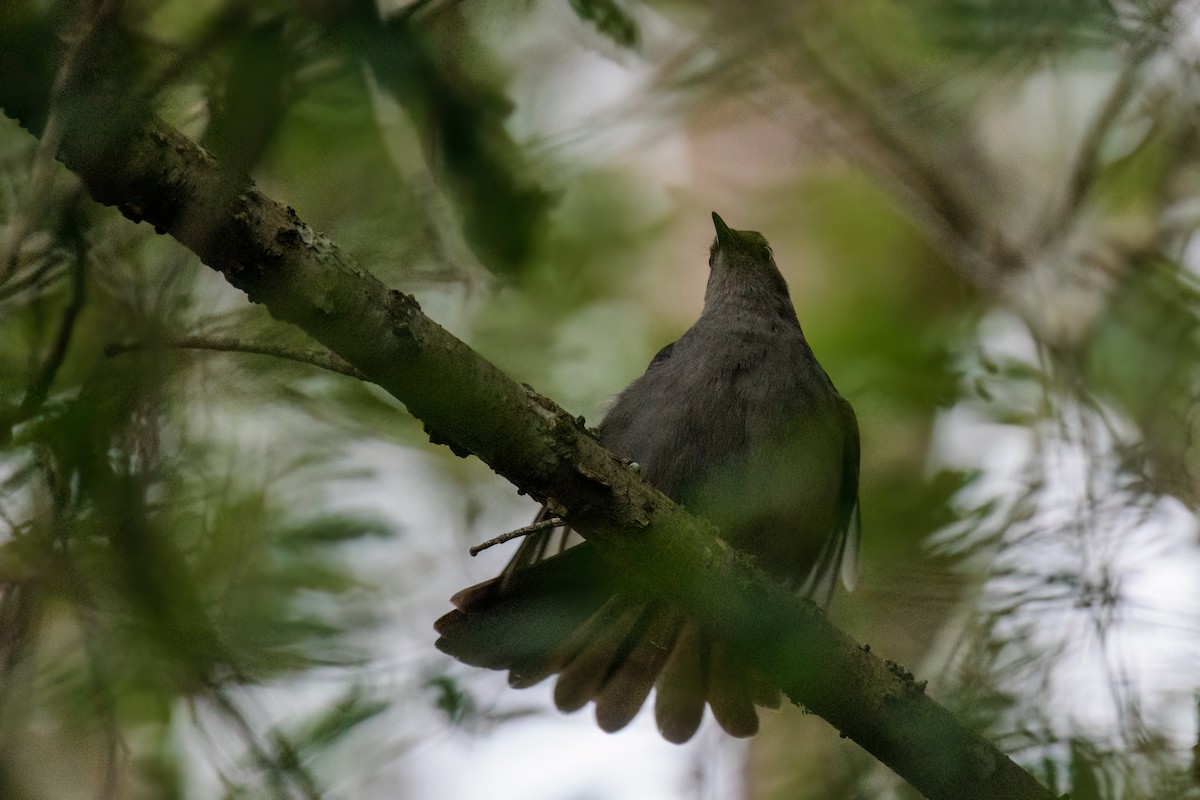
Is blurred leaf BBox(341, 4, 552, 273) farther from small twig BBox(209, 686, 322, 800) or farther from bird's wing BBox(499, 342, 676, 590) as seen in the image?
small twig BBox(209, 686, 322, 800)


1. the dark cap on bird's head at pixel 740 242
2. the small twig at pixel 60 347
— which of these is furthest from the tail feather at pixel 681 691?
the small twig at pixel 60 347

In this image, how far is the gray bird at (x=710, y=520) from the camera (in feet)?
16.1

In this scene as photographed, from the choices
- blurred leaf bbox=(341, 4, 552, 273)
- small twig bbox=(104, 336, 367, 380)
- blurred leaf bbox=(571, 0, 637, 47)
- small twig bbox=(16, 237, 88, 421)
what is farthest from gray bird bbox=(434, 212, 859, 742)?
small twig bbox=(16, 237, 88, 421)

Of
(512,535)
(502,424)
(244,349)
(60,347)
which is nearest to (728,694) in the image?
(512,535)

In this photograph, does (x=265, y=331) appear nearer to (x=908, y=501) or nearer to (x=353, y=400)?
(x=353, y=400)

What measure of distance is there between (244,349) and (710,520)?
2.21 m

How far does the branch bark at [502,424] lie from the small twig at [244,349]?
0.16 m

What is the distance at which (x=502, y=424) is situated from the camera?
3.67 meters

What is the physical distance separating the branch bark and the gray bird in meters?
0.79

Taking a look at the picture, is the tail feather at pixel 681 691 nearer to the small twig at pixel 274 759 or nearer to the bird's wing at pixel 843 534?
the bird's wing at pixel 843 534

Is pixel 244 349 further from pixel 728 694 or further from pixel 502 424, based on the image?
pixel 728 694

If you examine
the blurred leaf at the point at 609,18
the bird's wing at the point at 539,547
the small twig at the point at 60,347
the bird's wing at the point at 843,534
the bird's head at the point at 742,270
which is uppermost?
the bird's head at the point at 742,270

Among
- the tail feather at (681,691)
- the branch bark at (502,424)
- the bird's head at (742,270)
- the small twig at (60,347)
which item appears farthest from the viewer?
the bird's head at (742,270)

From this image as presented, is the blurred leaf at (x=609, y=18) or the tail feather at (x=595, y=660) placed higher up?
the blurred leaf at (x=609, y=18)
